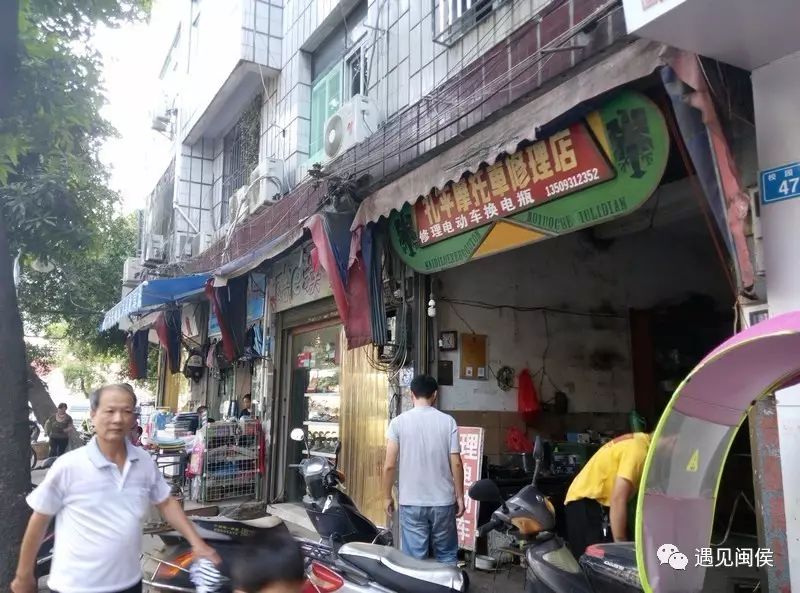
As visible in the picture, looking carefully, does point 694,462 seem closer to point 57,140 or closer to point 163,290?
point 57,140

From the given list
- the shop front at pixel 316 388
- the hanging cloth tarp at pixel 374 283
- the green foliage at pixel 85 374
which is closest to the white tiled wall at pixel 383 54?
the hanging cloth tarp at pixel 374 283

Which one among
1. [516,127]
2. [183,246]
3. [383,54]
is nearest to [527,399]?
[516,127]

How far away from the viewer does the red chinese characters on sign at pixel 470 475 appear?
19.6ft

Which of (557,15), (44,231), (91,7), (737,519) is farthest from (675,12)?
(44,231)

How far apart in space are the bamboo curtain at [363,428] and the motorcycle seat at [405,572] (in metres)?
3.76

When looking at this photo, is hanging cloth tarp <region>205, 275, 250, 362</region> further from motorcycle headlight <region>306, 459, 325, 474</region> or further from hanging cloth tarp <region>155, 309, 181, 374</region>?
motorcycle headlight <region>306, 459, 325, 474</region>

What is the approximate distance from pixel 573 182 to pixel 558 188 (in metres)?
0.15

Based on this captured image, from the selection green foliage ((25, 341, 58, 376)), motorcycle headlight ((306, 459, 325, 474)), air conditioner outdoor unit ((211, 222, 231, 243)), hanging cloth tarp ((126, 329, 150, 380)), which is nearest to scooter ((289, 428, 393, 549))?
motorcycle headlight ((306, 459, 325, 474))

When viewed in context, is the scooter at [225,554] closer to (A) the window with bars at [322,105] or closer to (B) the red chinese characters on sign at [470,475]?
(B) the red chinese characters on sign at [470,475]

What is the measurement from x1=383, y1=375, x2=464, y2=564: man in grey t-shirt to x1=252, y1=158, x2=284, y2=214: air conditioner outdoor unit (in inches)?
232

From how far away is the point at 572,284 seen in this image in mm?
8164

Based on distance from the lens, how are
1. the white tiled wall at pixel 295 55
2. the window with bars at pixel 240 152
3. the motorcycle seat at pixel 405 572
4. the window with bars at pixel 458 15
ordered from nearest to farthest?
the motorcycle seat at pixel 405 572
the window with bars at pixel 458 15
the white tiled wall at pixel 295 55
the window with bars at pixel 240 152

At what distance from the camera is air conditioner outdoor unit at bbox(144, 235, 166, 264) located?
15.5 m

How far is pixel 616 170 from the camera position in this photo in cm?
427
